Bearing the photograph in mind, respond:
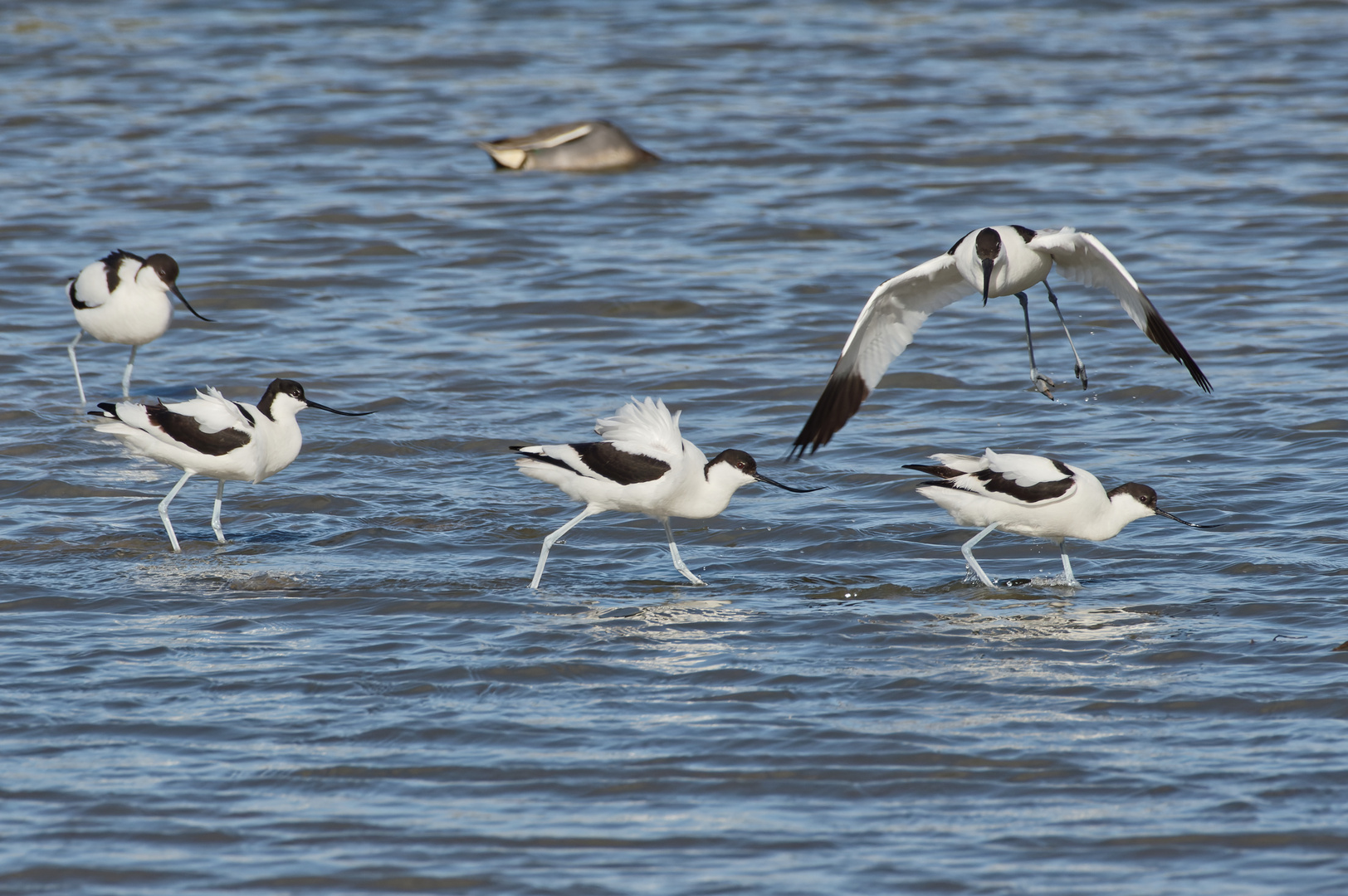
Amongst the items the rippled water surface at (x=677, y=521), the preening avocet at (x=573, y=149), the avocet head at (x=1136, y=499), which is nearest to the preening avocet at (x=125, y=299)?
the rippled water surface at (x=677, y=521)

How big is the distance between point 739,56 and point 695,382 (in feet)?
39.2

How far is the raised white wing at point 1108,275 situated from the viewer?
323 inches

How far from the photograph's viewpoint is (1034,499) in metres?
7.62

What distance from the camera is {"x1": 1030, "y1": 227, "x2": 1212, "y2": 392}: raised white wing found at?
8211 mm

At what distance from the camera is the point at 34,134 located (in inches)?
736

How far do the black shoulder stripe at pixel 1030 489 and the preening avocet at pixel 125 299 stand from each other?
5538 millimetres

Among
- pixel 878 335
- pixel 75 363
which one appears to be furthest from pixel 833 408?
pixel 75 363

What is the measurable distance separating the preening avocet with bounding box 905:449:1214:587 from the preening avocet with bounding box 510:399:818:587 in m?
0.87

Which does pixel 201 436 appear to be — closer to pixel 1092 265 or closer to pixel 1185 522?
pixel 1092 265

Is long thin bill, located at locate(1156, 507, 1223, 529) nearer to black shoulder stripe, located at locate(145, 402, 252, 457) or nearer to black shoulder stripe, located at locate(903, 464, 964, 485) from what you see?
black shoulder stripe, located at locate(903, 464, 964, 485)

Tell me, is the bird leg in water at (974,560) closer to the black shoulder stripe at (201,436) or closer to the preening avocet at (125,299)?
the black shoulder stripe at (201,436)

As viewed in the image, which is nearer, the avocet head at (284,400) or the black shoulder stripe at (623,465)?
the black shoulder stripe at (623,465)

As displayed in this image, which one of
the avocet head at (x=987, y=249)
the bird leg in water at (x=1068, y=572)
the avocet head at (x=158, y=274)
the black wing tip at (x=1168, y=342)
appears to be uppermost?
the avocet head at (x=987, y=249)

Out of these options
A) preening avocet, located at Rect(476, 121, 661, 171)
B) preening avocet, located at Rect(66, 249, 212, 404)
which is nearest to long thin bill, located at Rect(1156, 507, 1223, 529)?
preening avocet, located at Rect(66, 249, 212, 404)
